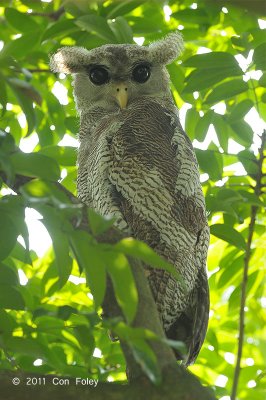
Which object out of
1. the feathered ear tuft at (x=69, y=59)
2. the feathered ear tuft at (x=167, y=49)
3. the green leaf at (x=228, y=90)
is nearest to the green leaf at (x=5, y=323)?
the green leaf at (x=228, y=90)

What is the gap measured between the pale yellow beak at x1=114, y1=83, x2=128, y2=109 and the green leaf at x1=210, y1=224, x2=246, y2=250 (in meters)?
1.19

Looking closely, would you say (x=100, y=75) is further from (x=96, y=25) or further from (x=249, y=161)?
(x=249, y=161)

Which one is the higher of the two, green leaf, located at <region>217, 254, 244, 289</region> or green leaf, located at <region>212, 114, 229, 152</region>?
green leaf, located at <region>212, 114, 229, 152</region>

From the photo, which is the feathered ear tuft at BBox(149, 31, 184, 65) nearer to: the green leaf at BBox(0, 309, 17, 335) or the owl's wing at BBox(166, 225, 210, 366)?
the owl's wing at BBox(166, 225, 210, 366)

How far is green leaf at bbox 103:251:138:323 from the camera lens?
1.60 m

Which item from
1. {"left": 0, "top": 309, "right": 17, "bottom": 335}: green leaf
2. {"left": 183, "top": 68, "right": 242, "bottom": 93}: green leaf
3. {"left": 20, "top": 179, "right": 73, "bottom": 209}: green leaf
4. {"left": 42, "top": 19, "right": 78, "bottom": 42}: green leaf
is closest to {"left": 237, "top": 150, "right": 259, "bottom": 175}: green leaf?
{"left": 183, "top": 68, "right": 242, "bottom": 93}: green leaf

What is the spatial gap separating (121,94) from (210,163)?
93cm

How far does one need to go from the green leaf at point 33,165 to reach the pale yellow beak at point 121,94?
2.20 metres

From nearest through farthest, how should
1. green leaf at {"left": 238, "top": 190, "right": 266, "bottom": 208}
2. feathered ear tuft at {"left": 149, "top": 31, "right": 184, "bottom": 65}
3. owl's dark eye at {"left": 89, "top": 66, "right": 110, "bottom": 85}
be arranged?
1. green leaf at {"left": 238, "top": 190, "right": 266, "bottom": 208}
2. feathered ear tuft at {"left": 149, "top": 31, "right": 184, "bottom": 65}
3. owl's dark eye at {"left": 89, "top": 66, "right": 110, "bottom": 85}

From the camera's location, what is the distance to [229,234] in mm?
3062

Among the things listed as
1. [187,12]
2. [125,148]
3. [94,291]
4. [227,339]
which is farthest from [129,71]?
[94,291]

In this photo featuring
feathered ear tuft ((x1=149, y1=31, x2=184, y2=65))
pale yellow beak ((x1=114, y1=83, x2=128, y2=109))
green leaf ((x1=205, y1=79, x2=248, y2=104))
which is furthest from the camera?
feathered ear tuft ((x1=149, y1=31, x2=184, y2=65))

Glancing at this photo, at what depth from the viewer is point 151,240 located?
3.07 metres

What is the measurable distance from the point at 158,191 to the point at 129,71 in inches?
51.1
